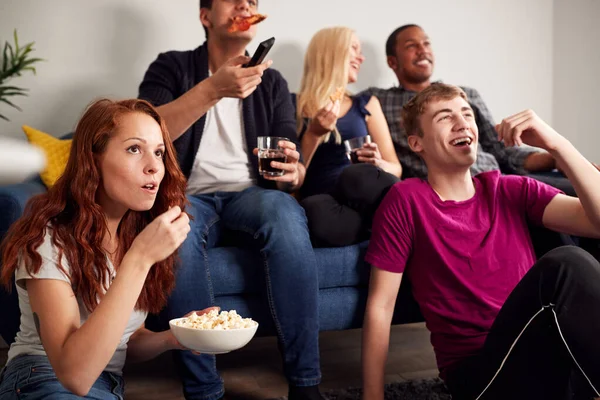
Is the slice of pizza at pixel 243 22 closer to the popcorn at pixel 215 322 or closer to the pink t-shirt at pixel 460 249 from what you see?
the pink t-shirt at pixel 460 249

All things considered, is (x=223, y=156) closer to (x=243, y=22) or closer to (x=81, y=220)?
(x=243, y=22)

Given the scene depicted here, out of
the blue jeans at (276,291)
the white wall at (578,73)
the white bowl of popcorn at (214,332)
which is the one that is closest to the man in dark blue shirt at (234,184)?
the blue jeans at (276,291)

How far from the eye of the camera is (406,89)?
113 inches

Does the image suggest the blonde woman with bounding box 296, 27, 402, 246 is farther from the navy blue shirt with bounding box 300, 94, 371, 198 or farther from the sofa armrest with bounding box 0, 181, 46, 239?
the sofa armrest with bounding box 0, 181, 46, 239

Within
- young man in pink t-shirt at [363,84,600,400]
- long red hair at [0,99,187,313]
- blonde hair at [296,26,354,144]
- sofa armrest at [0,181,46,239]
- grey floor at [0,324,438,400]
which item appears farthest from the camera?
blonde hair at [296,26,354,144]

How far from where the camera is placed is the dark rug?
174 centimetres

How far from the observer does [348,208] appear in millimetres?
1808

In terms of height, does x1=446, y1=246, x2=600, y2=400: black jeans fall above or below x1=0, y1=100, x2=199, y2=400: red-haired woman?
below

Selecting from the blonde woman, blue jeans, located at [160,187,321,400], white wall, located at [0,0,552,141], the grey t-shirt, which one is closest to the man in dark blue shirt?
blue jeans, located at [160,187,321,400]

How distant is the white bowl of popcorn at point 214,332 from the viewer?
3.37 ft

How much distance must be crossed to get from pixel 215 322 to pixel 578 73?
3.22m

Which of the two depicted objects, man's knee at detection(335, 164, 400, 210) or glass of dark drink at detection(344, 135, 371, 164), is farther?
glass of dark drink at detection(344, 135, 371, 164)

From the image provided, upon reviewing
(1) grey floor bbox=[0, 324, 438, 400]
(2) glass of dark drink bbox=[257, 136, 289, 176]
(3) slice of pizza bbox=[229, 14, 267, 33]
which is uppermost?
(3) slice of pizza bbox=[229, 14, 267, 33]

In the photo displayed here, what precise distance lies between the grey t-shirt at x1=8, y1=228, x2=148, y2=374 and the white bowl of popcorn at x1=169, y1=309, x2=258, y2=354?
23 centimetres
